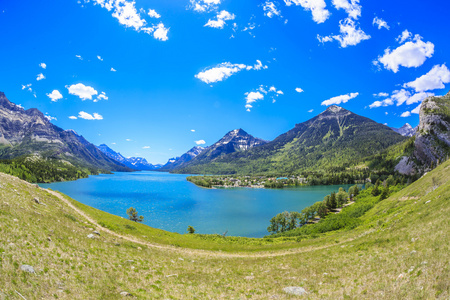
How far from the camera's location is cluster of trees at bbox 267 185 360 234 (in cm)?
8312

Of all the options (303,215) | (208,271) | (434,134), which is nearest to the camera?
(208,271)

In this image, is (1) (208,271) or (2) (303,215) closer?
(1) (208,271)

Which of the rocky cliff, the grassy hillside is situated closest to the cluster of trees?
the grassy hillside

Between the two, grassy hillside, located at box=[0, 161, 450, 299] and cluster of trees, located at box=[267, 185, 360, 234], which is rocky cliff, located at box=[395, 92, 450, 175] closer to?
cluster of trees, located at box=[267, 185, 360, 234]

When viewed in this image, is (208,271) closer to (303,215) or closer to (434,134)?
(303,215)

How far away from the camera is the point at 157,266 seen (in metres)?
23.8

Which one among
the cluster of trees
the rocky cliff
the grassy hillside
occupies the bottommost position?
the cluster of trees

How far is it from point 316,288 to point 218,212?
10492 centimetres

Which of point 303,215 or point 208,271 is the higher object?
point 208,271

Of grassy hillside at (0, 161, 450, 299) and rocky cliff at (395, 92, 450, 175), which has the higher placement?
rocky cliff at (395, 92, 450, 175)

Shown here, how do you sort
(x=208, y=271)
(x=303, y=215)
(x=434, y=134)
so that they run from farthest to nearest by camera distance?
(x=434, y=134)
(x=303, y=215)
(x=208, y=271)

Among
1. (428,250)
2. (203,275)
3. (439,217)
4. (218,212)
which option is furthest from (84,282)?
(218,212)

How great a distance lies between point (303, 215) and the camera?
96.0 m

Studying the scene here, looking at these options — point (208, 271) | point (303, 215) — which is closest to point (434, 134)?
point (303, 215)
